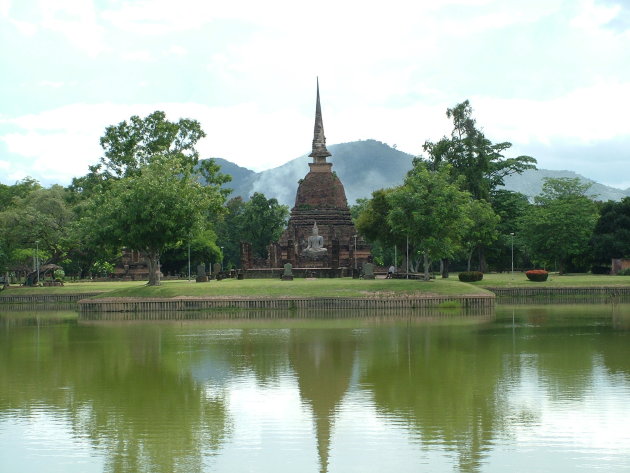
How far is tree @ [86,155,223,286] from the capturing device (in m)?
57.2

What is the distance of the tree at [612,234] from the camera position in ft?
246

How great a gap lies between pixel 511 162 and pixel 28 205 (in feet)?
167

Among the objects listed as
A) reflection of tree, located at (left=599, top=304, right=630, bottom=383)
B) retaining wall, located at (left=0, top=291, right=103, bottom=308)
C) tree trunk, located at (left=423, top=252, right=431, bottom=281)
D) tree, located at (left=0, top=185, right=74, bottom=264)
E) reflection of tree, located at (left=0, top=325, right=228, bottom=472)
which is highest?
tree, located at (left=0, top=185, right=74, bottom=264)

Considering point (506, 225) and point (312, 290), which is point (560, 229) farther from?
point (312, 290)

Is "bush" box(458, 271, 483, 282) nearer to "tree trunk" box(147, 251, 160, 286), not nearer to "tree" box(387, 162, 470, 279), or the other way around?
"tree" box(387, 162, 470, 279)

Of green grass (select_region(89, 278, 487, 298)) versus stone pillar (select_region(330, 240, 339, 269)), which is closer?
green grass (select_region(89, 278, 487, 298))

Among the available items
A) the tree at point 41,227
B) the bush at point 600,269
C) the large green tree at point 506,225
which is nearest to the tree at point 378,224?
the large green tree at point 506,225

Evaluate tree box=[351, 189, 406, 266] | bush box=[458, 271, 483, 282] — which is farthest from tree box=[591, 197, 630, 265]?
tree box=[351, 189, 406, 266]

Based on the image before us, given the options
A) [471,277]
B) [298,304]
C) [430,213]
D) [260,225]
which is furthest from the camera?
[260,225]

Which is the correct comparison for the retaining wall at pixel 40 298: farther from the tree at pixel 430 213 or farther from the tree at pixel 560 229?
the tree at pixel 560 229

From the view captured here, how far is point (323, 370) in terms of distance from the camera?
26969 millimetres

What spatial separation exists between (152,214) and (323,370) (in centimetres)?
3256

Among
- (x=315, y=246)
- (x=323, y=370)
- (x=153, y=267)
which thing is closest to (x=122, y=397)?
(x=323, y=370)

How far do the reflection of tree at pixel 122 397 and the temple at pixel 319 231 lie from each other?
3663 cm
